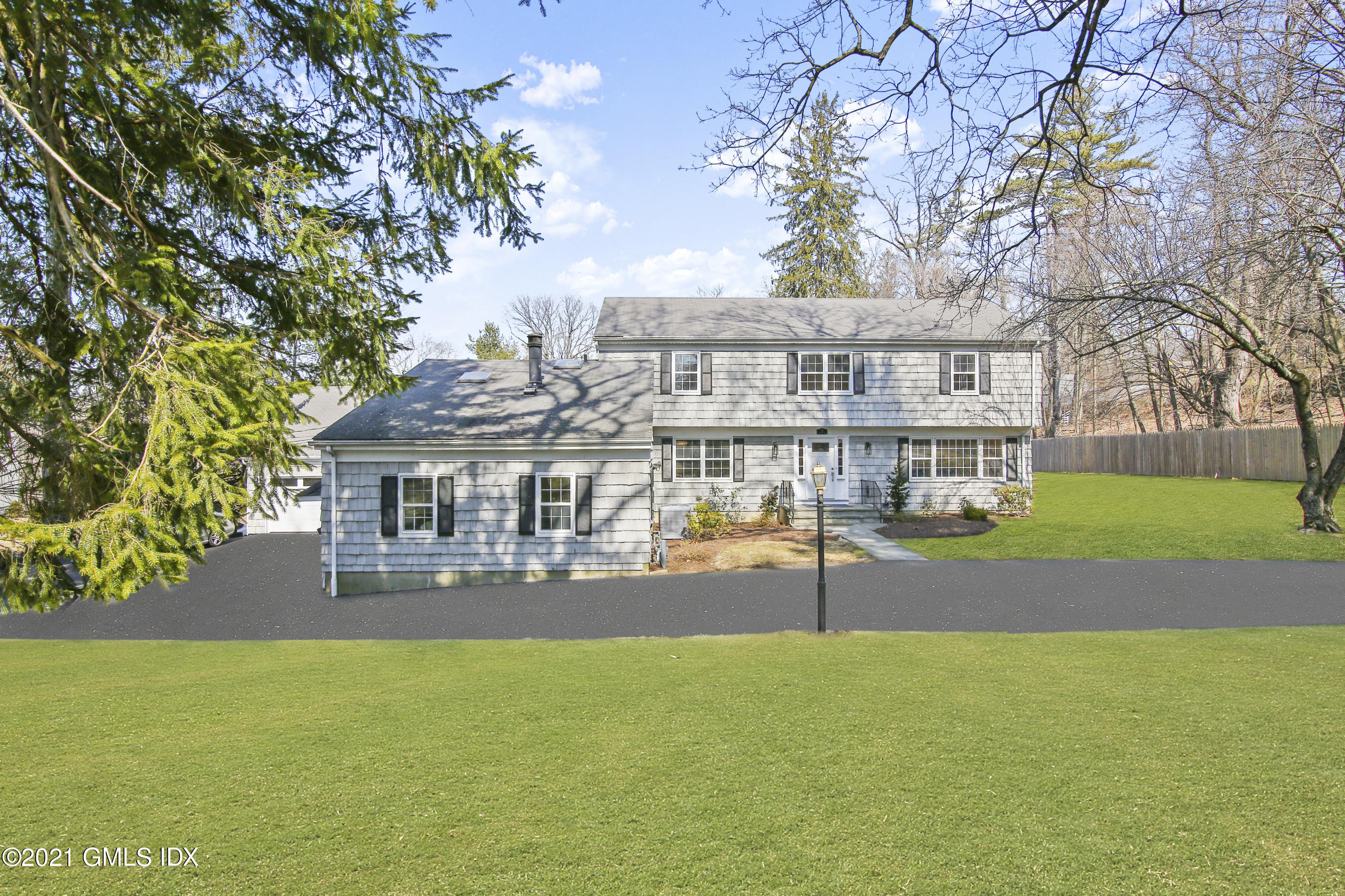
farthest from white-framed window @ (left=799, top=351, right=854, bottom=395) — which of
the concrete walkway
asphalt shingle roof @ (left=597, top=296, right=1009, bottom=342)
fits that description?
the concrete walkway

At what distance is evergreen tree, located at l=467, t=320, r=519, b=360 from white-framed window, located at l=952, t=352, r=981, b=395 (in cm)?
2807

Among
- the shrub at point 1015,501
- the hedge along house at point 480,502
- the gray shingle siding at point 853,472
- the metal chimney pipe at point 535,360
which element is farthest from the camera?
the gray shingle siding at point 853,472

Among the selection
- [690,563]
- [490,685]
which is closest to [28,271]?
[490,685]

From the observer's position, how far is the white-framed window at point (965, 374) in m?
21.7

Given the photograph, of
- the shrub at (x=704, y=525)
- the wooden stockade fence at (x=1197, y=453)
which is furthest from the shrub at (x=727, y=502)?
the wooden stockade fence at (x=1197, y=453)

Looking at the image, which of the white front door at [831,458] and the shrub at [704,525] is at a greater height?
the white front door at [831,458]

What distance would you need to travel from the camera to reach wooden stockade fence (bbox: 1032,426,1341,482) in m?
23.9

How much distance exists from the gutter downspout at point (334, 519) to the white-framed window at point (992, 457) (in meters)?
17.4

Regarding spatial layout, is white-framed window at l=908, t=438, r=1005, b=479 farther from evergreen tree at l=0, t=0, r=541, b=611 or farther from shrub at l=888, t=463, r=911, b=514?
evergreen tree at l=0, t=0, r=541, b=611

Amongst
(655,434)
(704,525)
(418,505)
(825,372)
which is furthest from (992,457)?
(418,505)

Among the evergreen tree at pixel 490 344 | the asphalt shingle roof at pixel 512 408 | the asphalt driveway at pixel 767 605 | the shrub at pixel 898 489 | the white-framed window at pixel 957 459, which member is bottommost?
the asphalt driveway at pixel 767 605

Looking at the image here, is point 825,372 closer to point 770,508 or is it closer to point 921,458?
point 921,458

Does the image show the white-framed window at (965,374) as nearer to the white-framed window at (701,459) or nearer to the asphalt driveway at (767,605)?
the white-framed window at (701,459)

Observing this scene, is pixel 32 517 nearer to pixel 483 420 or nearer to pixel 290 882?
pixel 290 882
